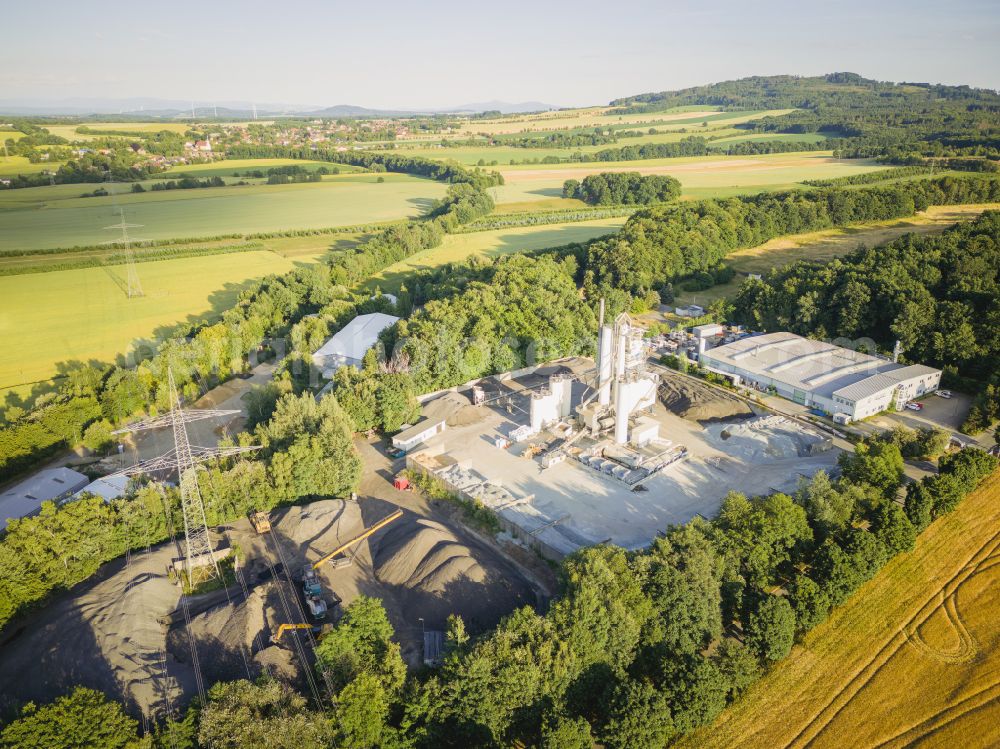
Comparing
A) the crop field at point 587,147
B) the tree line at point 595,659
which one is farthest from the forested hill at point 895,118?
the tree line at point 595,659

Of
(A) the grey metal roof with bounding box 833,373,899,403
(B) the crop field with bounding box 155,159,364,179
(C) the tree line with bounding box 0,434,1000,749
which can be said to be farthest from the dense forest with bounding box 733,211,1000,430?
(B) the crop field with bounding box 155,159,364,179

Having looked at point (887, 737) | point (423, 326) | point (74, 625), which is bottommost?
point (887, 737)

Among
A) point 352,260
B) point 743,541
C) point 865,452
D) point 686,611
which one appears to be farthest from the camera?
point 352,260

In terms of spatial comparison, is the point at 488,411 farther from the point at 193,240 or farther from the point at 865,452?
the point at 193,240

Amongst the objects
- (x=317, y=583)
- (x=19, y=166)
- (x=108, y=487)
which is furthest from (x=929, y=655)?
(x=19, y=166)

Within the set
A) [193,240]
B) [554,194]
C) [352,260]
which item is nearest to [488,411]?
[352,260]

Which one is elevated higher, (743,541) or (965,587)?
(743,541)
